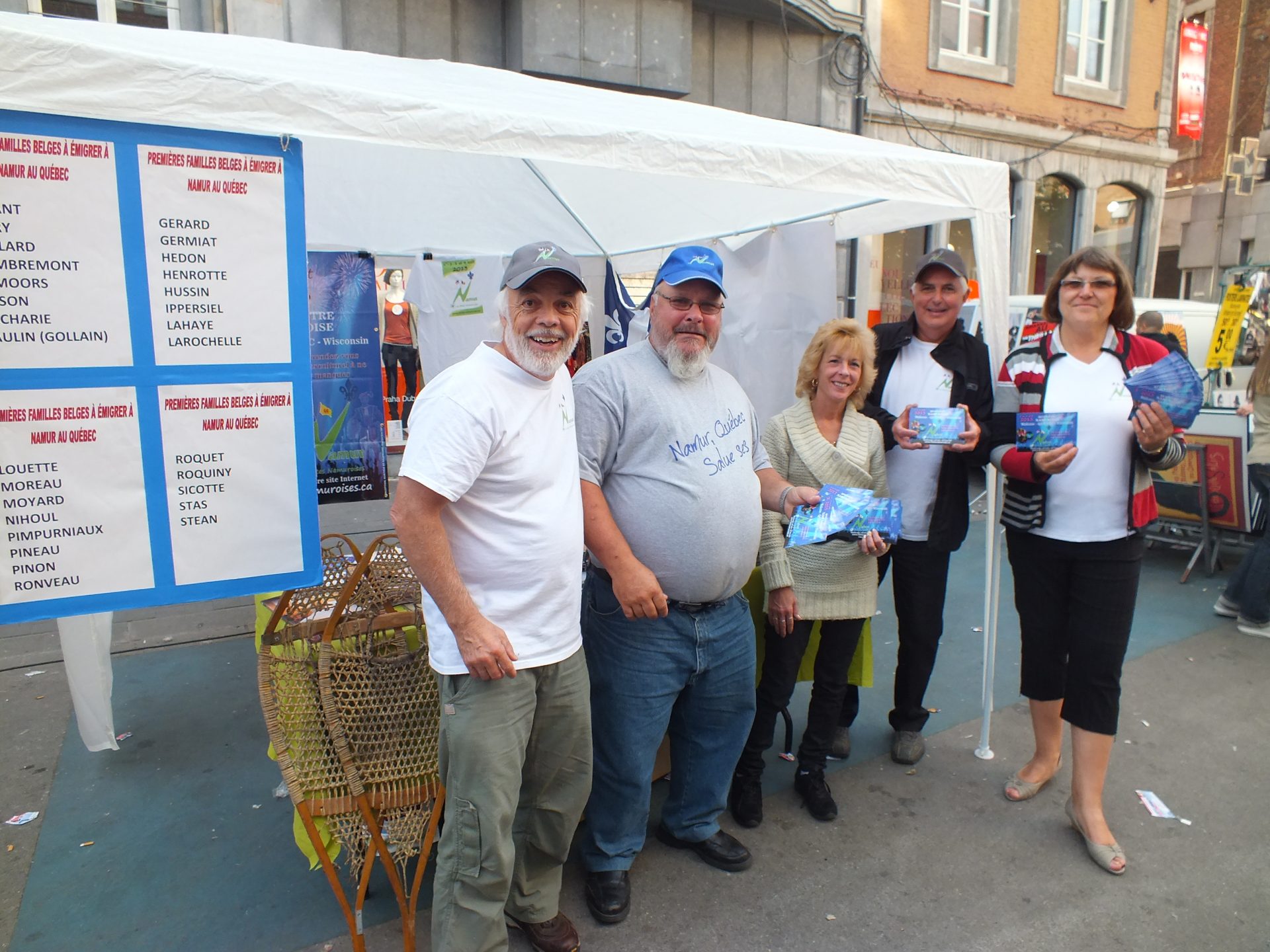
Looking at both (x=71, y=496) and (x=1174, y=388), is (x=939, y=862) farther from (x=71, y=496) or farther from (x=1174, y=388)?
(x=71, y=496)

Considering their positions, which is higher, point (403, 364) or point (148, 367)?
point (148, 367)

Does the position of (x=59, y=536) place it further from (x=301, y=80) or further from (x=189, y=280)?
(x=301, y=80)

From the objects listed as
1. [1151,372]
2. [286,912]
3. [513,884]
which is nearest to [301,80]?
[513,884]

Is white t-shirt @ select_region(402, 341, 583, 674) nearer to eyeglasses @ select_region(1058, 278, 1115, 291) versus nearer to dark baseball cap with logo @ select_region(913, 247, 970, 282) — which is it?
dark baseball cap with logo @ select_region(913, 247, 970, 282)

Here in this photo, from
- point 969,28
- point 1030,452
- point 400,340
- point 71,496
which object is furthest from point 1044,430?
point 969,28

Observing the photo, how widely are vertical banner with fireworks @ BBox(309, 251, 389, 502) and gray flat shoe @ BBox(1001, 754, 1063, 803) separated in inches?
133

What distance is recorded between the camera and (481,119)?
2.18 metres

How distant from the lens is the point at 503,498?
2.00 metres

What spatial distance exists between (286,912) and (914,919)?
77.1 inches

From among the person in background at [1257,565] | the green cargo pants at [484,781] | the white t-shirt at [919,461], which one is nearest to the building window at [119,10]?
the white t-shirt at [919,461]

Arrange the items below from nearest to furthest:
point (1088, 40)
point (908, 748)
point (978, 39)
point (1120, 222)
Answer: point (908, 748) → point (978, 39) → point (1088, 40) → point (1120, 222)

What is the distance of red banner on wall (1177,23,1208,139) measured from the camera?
1388cm

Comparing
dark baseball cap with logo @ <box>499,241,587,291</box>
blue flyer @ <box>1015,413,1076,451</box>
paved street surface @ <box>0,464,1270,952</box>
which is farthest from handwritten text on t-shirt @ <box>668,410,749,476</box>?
paved street surface @ <box>0,464,1270,952</box>

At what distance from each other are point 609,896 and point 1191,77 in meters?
17.4
